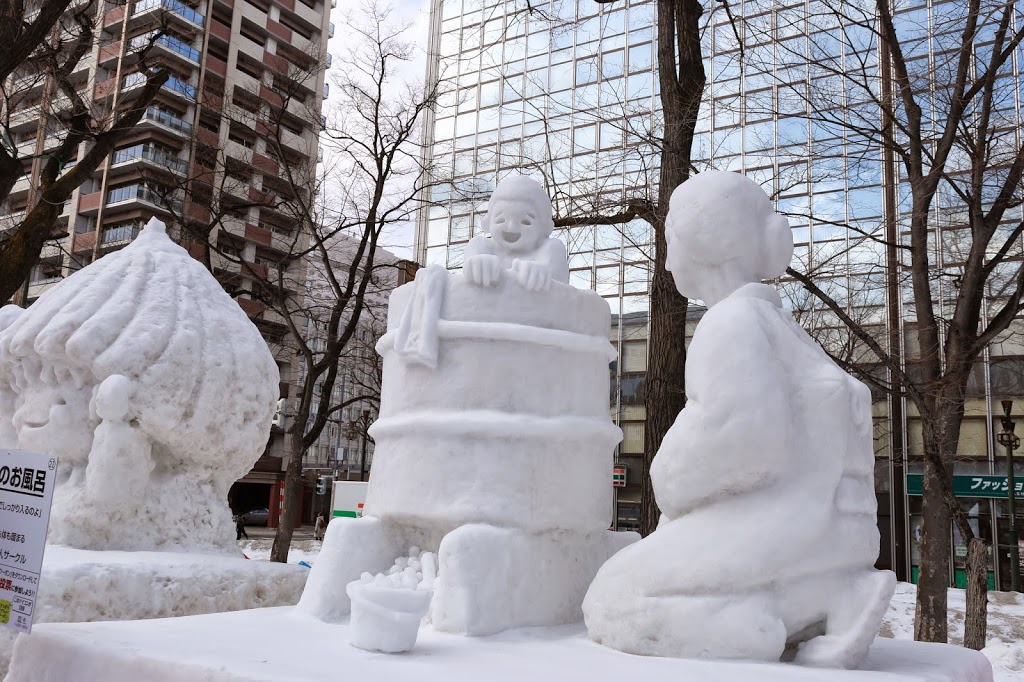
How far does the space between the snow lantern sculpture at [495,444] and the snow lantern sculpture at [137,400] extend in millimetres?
2084

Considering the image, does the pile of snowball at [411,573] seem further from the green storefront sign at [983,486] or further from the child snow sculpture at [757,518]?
the green storefront sign at [983,486]

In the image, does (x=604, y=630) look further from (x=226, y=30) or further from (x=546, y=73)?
(x=226, y=30)

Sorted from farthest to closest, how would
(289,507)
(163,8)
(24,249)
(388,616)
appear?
(289,507) → (163,8) → (24,249) → (388,616)

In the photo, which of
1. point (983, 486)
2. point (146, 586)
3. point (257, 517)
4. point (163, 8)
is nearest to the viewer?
point (146, 586)

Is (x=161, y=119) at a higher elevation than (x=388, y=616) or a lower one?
higher

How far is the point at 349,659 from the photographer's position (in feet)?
9.71

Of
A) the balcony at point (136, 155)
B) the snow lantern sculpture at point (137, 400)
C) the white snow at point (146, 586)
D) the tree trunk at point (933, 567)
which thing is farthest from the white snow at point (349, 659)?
the balcony at point (136, 155)

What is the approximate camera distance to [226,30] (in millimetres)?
32250

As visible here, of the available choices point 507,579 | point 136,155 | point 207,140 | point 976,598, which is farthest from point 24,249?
point 136,155

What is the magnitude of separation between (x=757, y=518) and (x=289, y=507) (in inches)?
346

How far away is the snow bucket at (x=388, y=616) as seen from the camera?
311cm

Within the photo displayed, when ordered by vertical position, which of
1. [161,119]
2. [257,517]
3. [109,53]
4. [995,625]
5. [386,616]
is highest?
[161,119]

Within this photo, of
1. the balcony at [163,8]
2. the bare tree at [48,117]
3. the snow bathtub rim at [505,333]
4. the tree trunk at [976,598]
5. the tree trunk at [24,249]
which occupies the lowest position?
the tree trunk at [976,598]

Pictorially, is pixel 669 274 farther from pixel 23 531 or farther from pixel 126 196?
pixel 126 196
